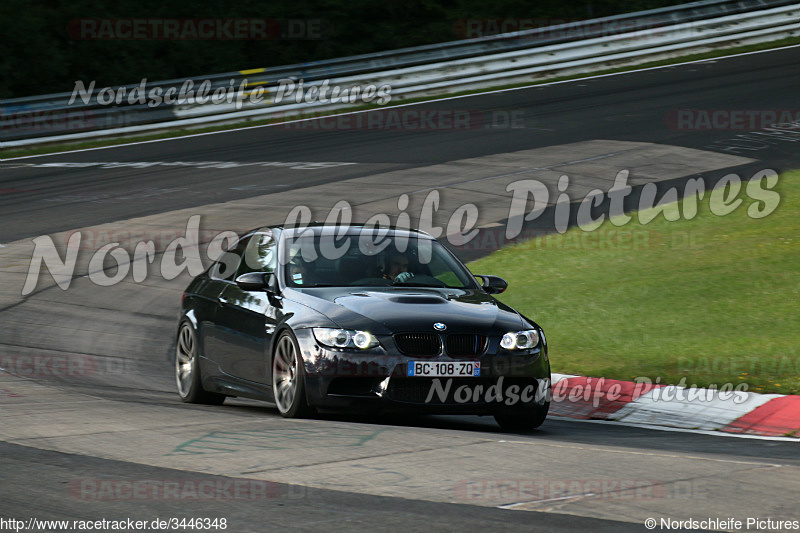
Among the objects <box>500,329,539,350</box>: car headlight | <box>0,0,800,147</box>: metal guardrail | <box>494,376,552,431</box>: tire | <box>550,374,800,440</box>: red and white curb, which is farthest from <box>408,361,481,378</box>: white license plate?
<box>0,0,800,147</box>: metal guardrail

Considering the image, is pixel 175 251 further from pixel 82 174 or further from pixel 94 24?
pixel 94 24

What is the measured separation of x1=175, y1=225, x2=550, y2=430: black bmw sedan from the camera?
8164 millimetres

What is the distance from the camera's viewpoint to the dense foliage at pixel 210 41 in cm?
3189

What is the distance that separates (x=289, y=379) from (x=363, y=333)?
0.72 metres

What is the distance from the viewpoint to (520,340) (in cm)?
846

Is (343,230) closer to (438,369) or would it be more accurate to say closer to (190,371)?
(190,371)

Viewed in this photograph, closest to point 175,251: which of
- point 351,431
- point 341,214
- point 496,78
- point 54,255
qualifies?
point 54,255

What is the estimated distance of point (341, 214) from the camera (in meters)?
19.1

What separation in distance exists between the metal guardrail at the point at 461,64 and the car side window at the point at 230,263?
19131 mm

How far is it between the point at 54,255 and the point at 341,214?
4.47m

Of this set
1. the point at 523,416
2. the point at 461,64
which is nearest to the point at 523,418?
the point at 523,416

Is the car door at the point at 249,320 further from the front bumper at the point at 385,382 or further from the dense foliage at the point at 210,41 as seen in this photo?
the dense foliage at the point at 210,41

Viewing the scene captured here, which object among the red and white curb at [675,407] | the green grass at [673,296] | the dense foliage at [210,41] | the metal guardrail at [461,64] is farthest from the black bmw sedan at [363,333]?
the dense foliage at [210,41]

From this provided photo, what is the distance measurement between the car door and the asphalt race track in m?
0.39
